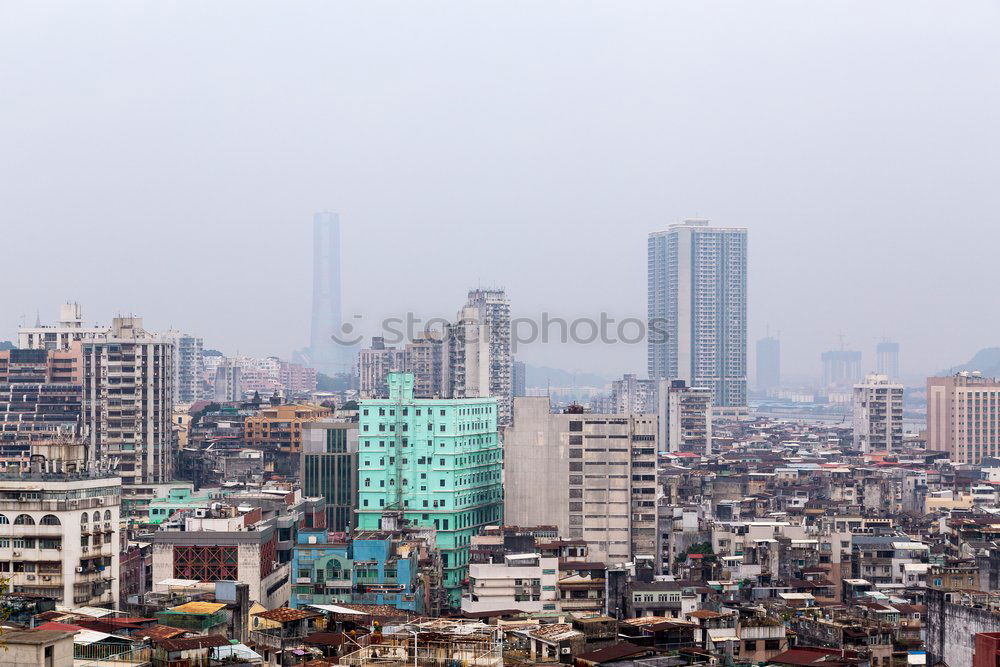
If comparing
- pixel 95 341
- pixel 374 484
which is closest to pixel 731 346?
pixel 95 341

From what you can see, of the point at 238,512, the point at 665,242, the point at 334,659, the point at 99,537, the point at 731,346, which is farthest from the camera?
the point at 665,242

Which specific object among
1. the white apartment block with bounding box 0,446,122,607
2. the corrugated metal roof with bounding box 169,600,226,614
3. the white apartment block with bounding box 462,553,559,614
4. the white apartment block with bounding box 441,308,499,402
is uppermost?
the white apartment block with bounding box 441,308,499,402

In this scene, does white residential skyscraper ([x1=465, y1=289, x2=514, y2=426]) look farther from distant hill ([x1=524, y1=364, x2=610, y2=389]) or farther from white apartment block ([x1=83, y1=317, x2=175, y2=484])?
distant hill ([x1=524, y1=364, x2=610, y2=389])

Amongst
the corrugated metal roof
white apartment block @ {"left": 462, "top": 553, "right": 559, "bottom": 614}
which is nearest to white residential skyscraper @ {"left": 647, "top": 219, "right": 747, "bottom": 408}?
white apartment block @ {"left": 462, "top": 553, "right": 559, "bottom": 614}

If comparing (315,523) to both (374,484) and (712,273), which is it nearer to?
(374,484)

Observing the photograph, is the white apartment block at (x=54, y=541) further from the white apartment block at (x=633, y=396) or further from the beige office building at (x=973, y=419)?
the white apartment block at (x=633, y=396)

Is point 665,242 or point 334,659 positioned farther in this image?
point 665,242

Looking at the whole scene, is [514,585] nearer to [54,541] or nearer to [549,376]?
[54,541]
